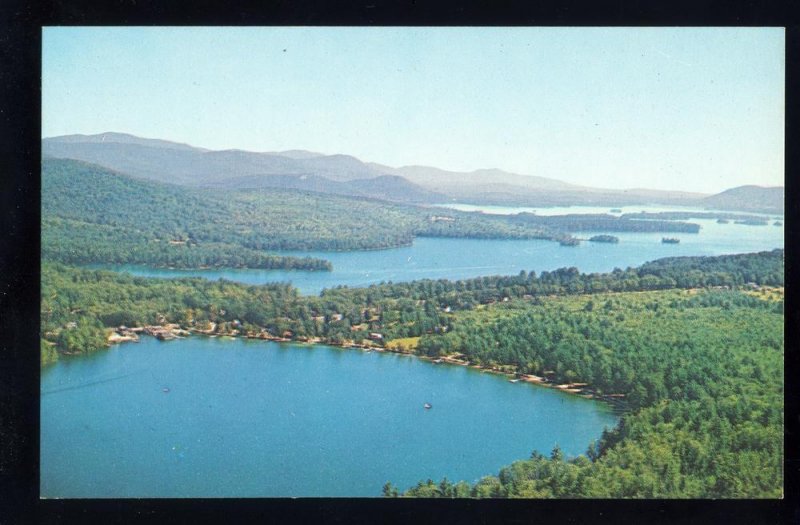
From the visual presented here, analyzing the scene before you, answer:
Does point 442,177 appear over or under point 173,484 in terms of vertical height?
over

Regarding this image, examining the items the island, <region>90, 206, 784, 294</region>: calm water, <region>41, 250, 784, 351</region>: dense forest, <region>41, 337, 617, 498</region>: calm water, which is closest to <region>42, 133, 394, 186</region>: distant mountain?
<region>90, 206, 784, 294</region>: calm water

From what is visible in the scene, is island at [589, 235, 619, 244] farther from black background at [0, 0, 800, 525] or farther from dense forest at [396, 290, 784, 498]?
black background at [0, 0, 800, 525]

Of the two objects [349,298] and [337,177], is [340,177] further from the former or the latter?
[349,298]

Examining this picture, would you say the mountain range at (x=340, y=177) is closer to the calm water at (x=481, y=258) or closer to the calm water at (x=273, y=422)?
the calm water at (x=481, y=258)
